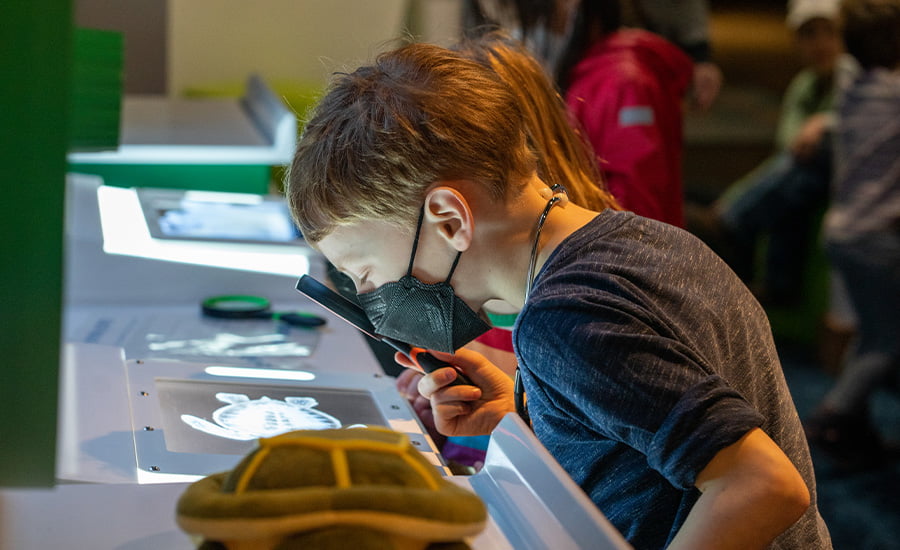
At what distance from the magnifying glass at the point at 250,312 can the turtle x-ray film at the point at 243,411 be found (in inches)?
12.1

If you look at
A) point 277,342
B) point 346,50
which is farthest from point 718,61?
point 277,342

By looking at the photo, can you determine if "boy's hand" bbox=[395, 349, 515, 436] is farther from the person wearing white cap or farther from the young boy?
the person wearing white cap

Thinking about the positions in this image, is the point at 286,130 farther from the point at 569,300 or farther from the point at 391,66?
the point at 569,300

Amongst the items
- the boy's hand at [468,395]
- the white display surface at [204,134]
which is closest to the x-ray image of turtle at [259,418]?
the boy's hand at [468,395]

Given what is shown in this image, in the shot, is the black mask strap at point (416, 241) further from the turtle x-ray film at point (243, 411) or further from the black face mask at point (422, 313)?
the turtle x-ray film at point (243, 411)

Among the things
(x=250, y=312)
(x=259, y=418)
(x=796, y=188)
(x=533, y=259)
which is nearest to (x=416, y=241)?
(x=533, y=259)

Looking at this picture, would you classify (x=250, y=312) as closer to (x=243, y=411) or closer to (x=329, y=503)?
(x=243, y=411)

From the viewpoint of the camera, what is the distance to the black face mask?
1065 millimetres

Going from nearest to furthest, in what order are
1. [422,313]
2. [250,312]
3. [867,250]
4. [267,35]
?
[422,313] < [250,312] < [867,250] < [267,35]

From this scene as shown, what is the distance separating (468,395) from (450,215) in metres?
0.29

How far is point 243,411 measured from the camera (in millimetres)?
1213

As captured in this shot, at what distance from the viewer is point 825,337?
3.77m

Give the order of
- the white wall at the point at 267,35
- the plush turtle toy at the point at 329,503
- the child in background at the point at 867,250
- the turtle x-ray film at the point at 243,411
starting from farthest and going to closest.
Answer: the white wall at the point at 267,35 < the child in background at the point at 867,250 < the turtle x-ray film at the point at 243,411 < the plush turtle toy at the point at 329,503

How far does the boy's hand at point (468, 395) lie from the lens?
1181 mm
